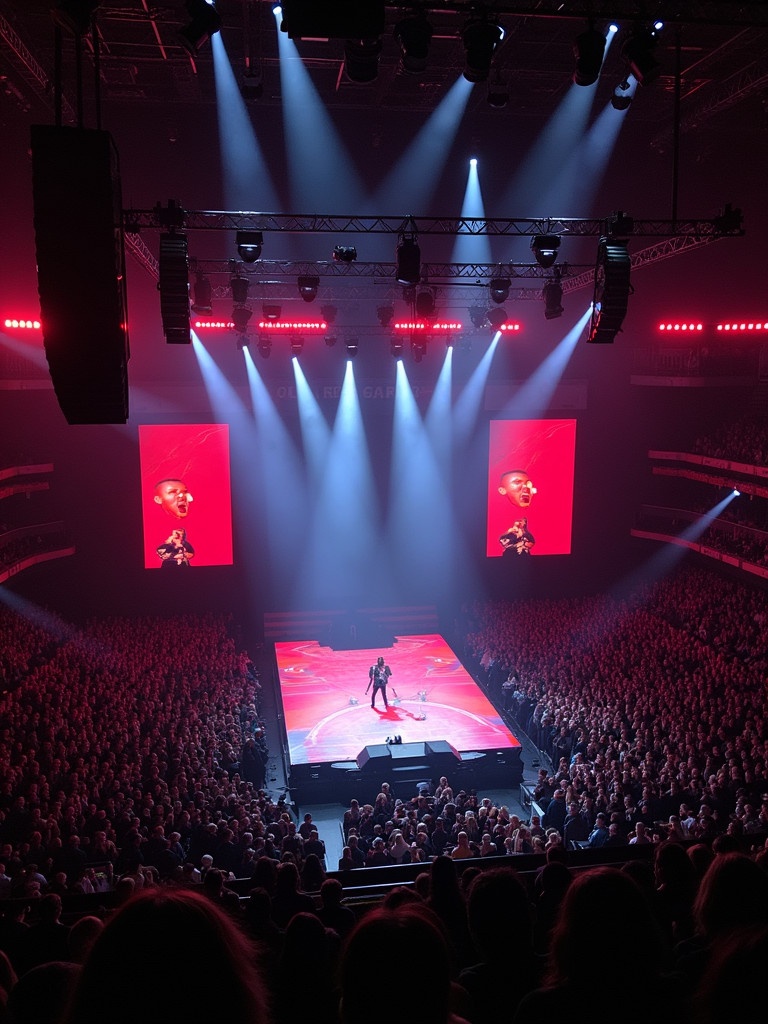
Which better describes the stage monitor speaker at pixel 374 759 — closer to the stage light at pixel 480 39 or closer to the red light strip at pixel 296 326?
the stage light at pixel 480 39

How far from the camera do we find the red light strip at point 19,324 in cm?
1987

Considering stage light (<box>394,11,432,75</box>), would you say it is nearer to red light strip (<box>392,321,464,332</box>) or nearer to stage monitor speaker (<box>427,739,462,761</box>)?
stage monitor speaker (<box>427,739,462,761</box>)

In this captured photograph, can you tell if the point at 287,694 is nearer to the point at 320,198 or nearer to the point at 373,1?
the point at 320,198

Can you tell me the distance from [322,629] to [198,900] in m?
22.2

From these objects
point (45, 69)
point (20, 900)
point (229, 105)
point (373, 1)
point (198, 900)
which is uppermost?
point (229, 105)

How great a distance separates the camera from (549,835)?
10.6m

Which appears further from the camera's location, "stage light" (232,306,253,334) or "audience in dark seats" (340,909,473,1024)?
"stage light" (232,306,253,334)

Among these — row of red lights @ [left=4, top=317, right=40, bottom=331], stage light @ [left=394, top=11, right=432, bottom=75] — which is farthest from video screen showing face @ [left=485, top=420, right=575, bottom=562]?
stage light @ [left=394, top=11, right=432, bottom=75]

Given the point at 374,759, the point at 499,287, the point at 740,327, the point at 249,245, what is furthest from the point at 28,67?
the point at 740,327

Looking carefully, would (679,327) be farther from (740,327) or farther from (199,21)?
(199,21)

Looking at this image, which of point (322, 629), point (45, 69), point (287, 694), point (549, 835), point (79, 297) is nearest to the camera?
point (79, 297)

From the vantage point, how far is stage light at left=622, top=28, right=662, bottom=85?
26.6 ft

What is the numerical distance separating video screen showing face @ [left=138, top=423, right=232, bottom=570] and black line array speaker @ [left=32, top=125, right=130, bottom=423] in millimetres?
17809

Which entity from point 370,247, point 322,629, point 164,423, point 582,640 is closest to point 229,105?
point 370,247
